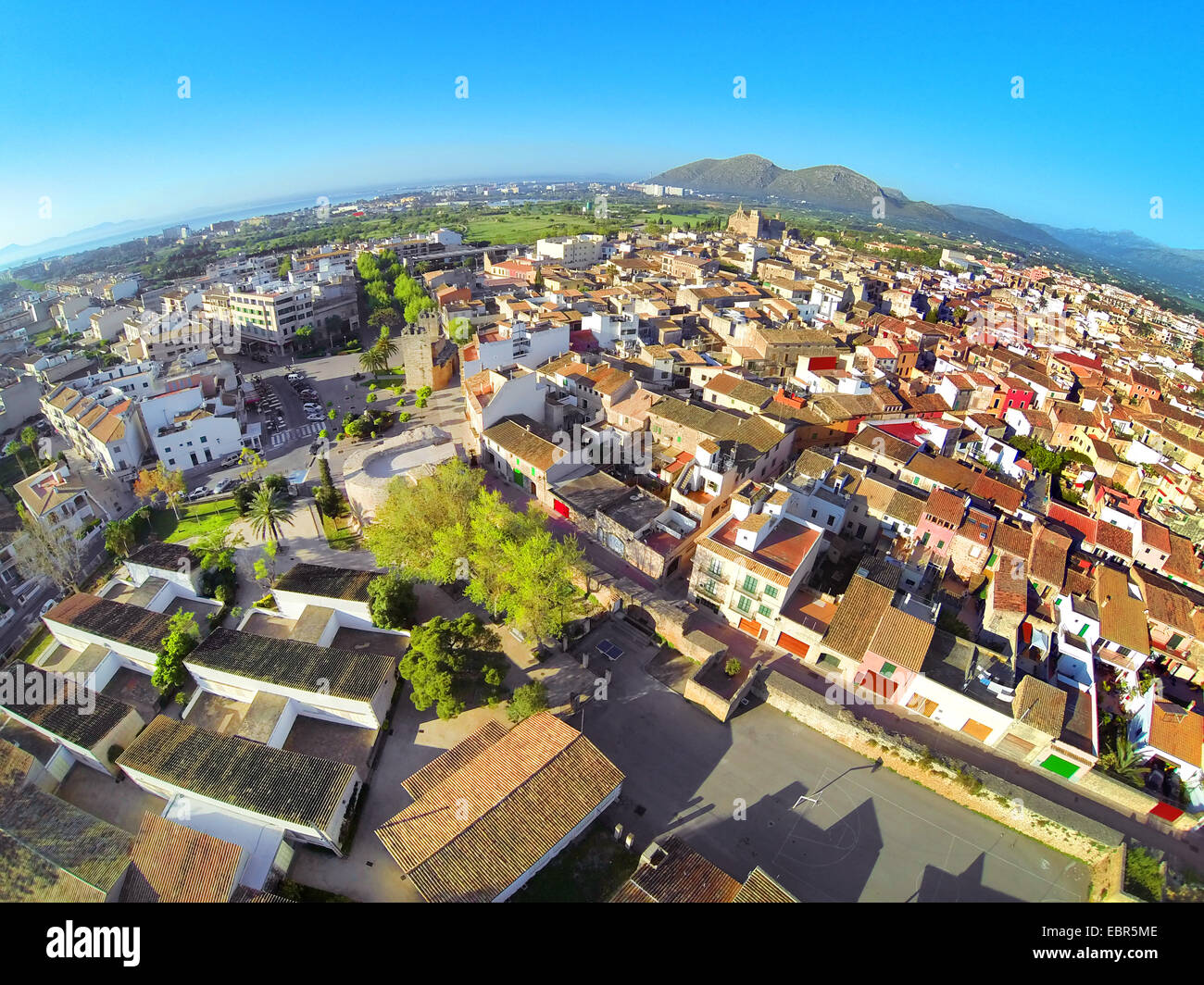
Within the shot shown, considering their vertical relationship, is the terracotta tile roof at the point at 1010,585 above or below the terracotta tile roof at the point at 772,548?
below

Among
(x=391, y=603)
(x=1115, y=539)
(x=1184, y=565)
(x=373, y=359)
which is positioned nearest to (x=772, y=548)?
(x=391, y=603)

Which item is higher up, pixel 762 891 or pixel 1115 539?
pixel 1115 539

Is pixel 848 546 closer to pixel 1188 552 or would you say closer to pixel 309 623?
pixel 1188 552

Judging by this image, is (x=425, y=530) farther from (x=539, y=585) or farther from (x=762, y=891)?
(x=762, y=891)

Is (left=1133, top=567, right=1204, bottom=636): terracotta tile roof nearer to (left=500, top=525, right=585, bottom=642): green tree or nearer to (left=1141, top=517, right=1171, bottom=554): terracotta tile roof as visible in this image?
(left=1141, top=517, right=1171, bottom=554): terracotta tile roof

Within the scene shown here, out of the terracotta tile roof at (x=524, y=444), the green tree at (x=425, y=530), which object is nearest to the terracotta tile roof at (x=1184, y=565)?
the terracotta tile roof at (x=524, y=444)

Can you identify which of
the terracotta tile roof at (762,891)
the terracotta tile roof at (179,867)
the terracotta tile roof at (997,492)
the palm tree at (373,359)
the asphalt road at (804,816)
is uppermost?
the palm tree at (373,359)

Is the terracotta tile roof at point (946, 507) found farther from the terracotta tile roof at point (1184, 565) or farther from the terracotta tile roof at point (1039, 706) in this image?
the terracotta tile roof at point (1184, 565)

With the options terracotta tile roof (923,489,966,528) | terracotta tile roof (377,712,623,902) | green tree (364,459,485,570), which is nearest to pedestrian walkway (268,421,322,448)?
green tree (364,459,485,570)
